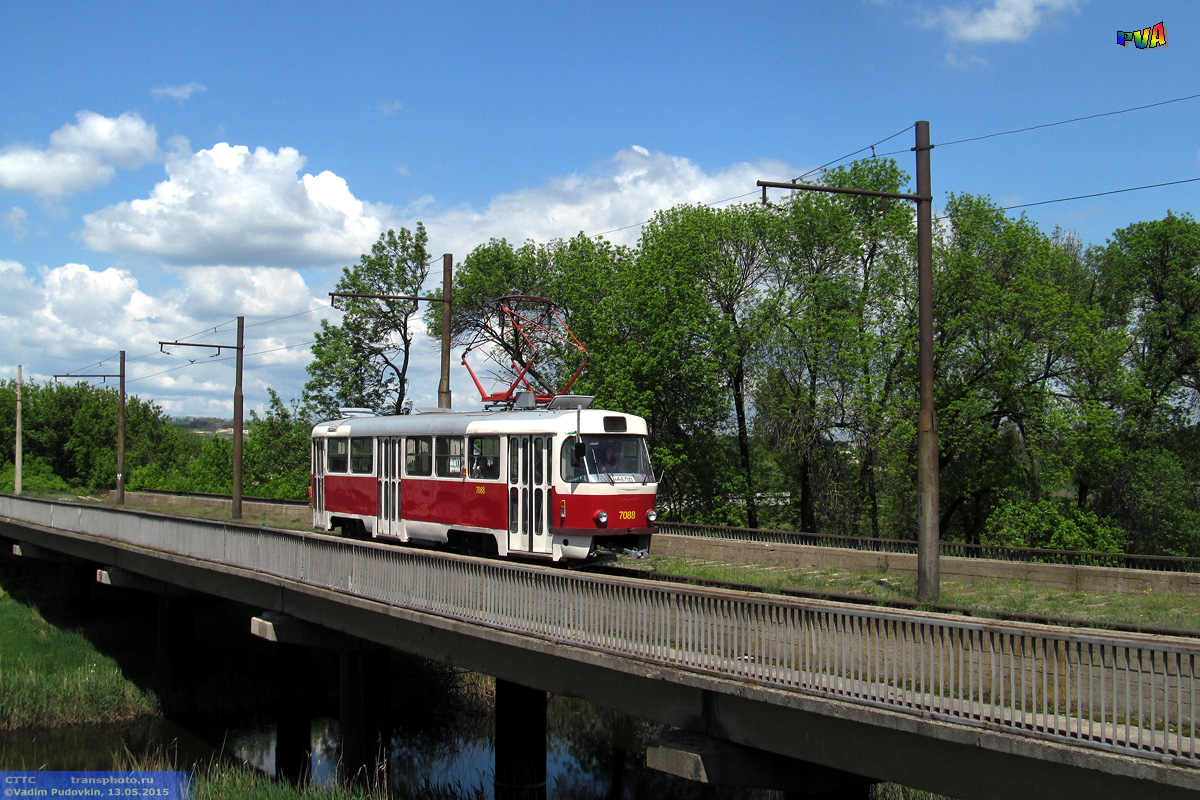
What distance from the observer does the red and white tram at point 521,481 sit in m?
15.5

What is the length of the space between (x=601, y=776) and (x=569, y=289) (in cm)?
→ 2555

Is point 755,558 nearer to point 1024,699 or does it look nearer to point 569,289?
point 1024,699

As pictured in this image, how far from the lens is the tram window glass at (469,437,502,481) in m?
16.6

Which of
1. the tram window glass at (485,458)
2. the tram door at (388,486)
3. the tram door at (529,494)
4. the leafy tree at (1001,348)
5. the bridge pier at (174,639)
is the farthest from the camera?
the leafy tree at (1001,348)

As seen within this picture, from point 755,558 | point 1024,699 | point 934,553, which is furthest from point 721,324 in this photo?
point 1024,699

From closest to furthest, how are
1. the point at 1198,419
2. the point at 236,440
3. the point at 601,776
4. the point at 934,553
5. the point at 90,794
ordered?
the point at 934,553 < the point at 90,794 < the point at 601,776 < the point at 236,440 < the point at 1198,419

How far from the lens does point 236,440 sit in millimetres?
31438

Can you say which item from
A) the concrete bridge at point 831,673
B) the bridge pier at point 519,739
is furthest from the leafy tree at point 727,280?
the concrete bridge at point 831,673

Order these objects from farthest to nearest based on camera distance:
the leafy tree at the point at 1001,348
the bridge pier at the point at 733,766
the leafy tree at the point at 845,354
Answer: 1. the leafy tree at the point at 845,354
2. the leafy tree at the point at 1001,348
3. the bridge pier at the point at 733,766

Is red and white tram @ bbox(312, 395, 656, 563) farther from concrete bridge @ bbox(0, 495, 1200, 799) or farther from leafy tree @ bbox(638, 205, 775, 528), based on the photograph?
leafy tree @ bbox(638, 205, 775, 528)

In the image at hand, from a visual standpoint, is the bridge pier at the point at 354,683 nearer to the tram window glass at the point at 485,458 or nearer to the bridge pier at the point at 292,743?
the bridge pier at the point at 292,743

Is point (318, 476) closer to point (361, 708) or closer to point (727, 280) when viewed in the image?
point (361, 708)

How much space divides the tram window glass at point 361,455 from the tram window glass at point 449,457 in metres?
2.98

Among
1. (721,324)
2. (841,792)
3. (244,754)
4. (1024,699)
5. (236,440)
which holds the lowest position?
(244,754)
